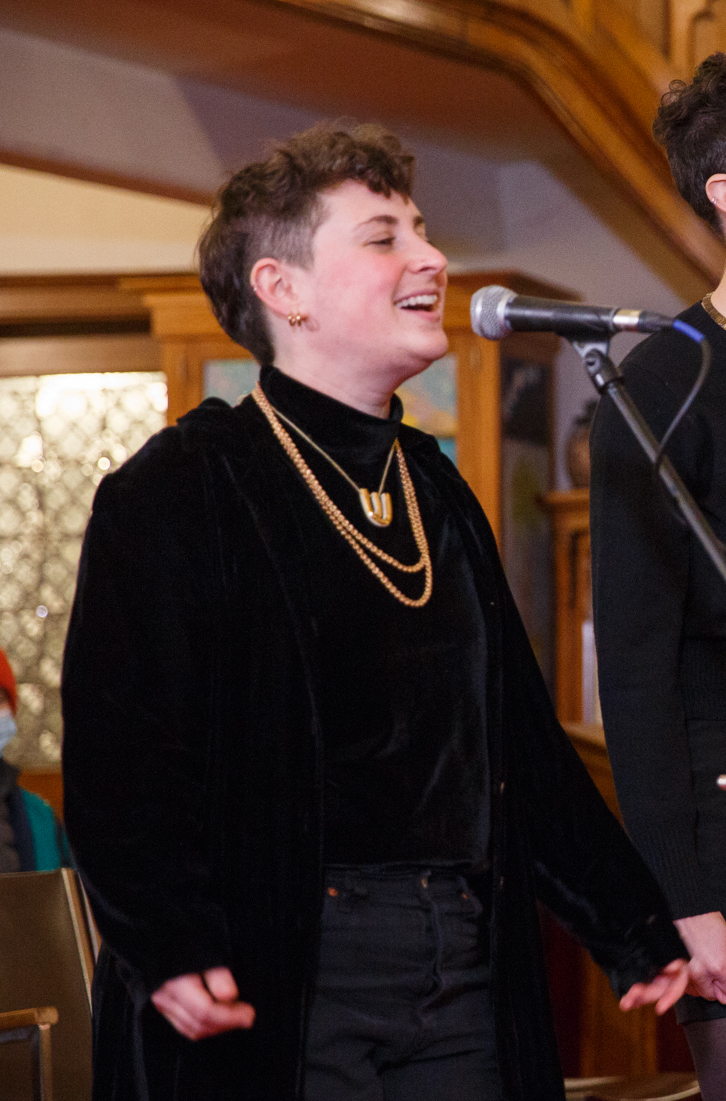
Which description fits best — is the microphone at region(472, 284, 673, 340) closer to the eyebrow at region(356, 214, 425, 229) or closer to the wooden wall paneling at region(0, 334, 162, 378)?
the eyebrow at region(356, 214, 425, 229)

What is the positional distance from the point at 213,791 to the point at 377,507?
38 cm

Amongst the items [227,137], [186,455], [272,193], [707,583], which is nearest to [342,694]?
[186,455]

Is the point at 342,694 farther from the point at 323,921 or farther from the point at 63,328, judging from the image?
the point at 63,328

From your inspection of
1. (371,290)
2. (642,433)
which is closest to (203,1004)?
(642,433)

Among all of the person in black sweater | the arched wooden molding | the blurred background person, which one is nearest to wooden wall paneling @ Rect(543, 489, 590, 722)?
the arched wooden molding

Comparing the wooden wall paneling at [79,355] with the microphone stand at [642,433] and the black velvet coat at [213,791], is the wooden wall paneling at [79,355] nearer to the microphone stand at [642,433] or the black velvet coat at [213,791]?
the black velvet coat at [213,791]

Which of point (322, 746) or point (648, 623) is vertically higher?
point (648, 623)

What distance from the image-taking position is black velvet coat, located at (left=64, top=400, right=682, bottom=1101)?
1.18 meters

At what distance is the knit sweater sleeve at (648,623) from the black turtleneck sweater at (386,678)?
17 cm

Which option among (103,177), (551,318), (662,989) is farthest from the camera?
(103,177)

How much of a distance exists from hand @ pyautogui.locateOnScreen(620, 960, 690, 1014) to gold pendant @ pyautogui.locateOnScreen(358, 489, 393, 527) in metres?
0.55

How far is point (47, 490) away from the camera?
566 cm

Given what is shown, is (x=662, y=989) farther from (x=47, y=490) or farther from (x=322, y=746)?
(x=47, y=490)

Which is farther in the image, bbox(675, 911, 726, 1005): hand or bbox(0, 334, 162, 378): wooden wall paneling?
bbox(0, 334, 162, 378): wooden wall paneling
